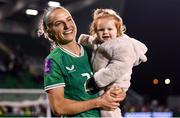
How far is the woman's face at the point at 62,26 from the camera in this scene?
123cm

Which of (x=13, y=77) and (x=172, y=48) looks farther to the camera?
(x=13, y=77)

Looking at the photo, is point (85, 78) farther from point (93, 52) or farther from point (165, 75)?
point (165, 75)

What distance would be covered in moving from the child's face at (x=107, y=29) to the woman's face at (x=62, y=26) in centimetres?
10

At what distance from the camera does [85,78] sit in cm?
124

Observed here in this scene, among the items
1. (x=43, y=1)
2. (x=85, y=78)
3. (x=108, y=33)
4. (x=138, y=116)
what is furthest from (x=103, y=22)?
(x=43, y=1)

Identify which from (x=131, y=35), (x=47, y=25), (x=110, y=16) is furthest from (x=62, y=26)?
(x=131, y=35)

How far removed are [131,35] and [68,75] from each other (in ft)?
11.9

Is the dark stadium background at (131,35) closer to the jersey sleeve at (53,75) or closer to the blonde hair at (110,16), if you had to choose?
the blonde hair at (110,16)

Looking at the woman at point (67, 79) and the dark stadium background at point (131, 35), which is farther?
the dark stadium background at point (131, 35)

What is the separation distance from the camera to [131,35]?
4.80 meters

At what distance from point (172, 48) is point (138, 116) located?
1180mm

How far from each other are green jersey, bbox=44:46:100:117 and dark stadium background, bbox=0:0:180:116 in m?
2.57

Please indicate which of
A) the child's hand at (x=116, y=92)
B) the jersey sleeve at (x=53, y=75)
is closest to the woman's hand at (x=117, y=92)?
the child's hand at (x=116, y=92)

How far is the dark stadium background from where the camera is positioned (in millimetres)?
5383
